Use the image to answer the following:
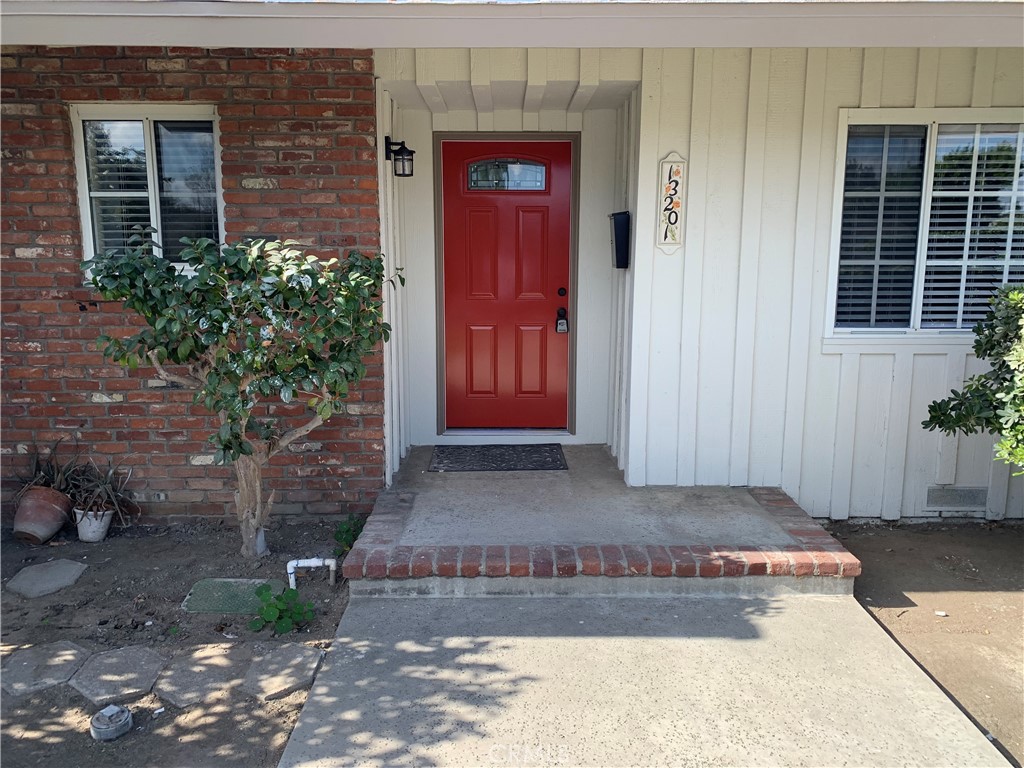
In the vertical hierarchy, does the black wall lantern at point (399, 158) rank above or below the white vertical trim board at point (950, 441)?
above

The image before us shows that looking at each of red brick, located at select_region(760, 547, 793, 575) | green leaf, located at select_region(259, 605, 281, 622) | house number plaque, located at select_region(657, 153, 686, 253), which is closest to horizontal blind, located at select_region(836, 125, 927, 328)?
house number plaque, located at select_region(657, 153, 686, 253)

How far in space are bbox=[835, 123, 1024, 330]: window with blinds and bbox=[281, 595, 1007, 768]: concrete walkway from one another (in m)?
2.06

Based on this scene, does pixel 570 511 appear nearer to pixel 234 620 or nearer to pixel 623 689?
pixel 623 689

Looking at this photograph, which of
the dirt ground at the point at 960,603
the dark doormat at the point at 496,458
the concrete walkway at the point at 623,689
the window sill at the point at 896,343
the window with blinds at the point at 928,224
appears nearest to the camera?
the concrete walkway at the point at 623,689

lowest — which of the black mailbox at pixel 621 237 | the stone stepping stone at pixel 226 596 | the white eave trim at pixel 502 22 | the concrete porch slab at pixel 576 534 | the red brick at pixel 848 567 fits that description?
the stone stepping stone at pixel 226 596

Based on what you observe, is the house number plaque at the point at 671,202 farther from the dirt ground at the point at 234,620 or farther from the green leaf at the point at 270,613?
the green leaf at the point at 270,613

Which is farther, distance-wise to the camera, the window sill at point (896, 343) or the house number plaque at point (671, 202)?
the window sill at point (896, 343)

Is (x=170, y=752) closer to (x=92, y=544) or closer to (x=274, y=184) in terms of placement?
(x=92, y=544)

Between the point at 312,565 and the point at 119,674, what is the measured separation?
1008 millimetres

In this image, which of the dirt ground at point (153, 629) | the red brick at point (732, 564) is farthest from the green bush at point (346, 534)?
the red brick at point (732, 564)

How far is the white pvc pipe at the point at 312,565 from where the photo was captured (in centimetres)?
375

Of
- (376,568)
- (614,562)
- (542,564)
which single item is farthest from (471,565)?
(614,562)

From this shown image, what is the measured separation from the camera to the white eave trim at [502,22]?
125 inches

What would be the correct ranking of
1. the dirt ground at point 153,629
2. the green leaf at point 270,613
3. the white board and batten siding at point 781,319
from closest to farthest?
the dirt ground at point 153,629, the green leaf at point 270,613, the white board and batten siding at point 781,319
